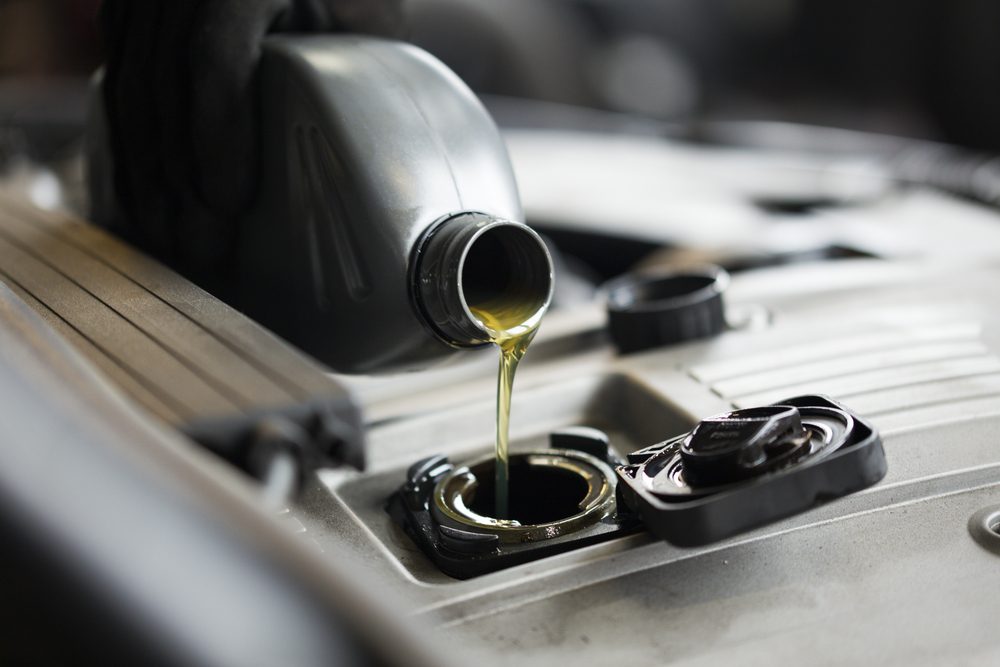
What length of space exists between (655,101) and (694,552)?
3179 mm

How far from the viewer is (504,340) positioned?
66cm

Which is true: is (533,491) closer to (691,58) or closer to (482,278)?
(482,278)

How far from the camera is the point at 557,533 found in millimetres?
625

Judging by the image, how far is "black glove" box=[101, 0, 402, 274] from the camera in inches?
27.9

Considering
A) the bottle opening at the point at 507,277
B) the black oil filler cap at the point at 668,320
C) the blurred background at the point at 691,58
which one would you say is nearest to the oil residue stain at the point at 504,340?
the bottle opening at the point at 507,277

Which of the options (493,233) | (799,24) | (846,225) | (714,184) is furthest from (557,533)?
(799,24)

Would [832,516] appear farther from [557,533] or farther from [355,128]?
[355,128]

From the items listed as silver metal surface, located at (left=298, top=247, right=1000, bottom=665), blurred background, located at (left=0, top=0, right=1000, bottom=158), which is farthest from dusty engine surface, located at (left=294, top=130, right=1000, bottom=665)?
blurred background, located at (left=0, top=0, right=1000, bottom=158)

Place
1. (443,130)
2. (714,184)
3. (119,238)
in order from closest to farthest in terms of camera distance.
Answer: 1. (443,130)
2. (119,238)
3. (714,184)

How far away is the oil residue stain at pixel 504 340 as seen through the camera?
655 mm

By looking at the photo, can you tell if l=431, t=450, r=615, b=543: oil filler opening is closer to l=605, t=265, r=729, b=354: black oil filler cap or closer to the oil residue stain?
the oil residue stain

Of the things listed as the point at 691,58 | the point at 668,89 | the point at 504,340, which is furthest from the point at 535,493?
the point at 691,58

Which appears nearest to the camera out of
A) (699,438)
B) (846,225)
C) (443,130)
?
(699,438)

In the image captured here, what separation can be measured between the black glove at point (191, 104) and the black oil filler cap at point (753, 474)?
0.35 metres
